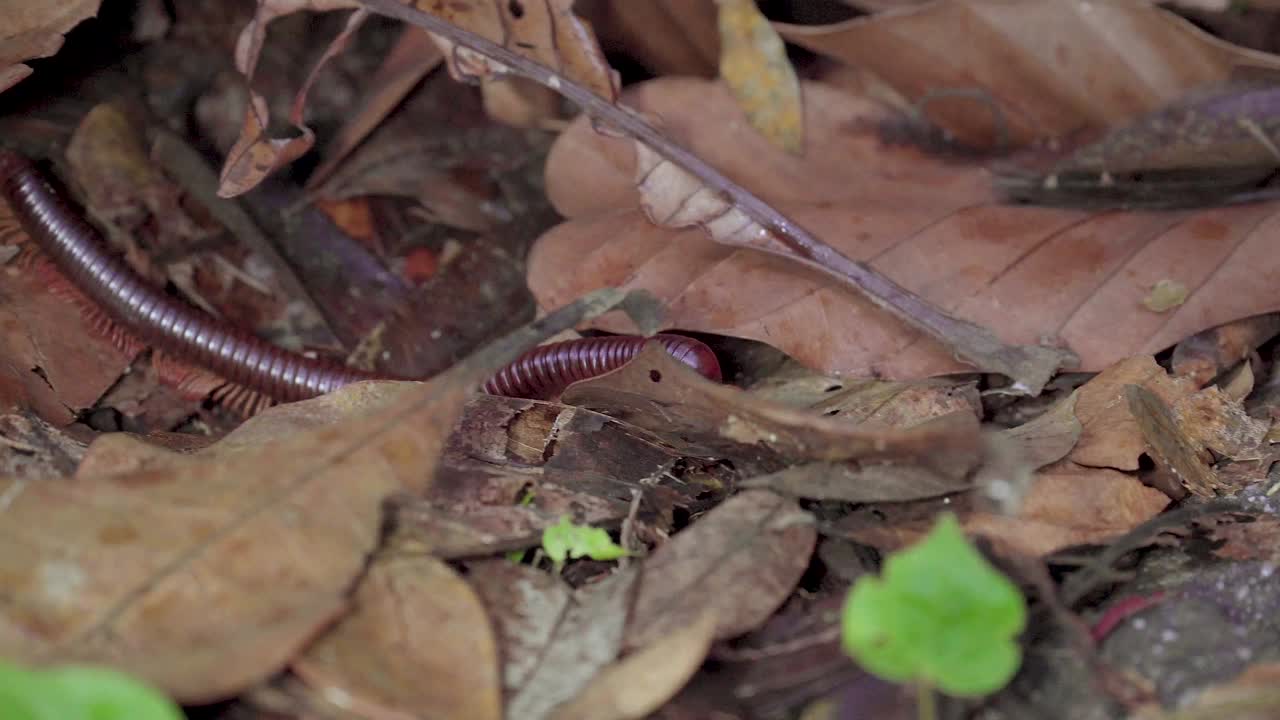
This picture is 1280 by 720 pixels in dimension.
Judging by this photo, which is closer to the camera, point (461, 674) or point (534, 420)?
point (461, 674)

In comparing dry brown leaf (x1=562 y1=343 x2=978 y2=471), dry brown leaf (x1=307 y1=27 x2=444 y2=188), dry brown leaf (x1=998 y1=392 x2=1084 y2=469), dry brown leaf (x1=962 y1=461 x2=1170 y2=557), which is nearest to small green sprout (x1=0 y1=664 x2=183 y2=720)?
dry brown leaf (x1=562 y1=343 x2=978 y2=471)

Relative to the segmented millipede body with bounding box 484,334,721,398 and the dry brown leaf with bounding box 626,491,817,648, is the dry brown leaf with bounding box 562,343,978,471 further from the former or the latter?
the segmented millipede body with bounding box 484,334,721,398

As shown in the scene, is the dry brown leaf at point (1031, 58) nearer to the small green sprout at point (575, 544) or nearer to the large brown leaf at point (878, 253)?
the large brown leaf at point (878, 253)

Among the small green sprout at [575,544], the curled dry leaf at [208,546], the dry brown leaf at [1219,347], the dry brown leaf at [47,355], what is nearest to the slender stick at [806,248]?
the dry brown leaf at [1219,347]

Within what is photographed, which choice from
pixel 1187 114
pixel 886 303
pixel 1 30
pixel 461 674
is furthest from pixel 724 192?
pixel 1 30

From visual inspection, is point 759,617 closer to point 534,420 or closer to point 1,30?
point 534,420

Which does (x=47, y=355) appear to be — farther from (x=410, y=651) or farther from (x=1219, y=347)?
(x=1219, y=347)
